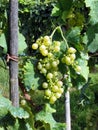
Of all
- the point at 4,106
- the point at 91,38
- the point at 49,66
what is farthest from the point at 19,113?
Answer: the point at 91,38

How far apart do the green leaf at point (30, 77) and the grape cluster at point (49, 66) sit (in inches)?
0.8

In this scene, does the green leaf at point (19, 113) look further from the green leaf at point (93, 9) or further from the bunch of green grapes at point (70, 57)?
the green leaf at point (93, 9)

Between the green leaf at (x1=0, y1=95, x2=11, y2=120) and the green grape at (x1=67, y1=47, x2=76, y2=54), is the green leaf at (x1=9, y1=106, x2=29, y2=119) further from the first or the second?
the green grape at (x1=67, y1=47, x2=76, y2=54)

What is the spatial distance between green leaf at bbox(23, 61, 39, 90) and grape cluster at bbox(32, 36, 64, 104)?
0.02m

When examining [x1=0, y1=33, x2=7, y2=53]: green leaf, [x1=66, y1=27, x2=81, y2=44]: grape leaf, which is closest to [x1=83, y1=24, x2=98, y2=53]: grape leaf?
[x1=66, y1=27, x2=81, y2=44]: grape leaf

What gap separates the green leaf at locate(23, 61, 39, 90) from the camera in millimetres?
1302

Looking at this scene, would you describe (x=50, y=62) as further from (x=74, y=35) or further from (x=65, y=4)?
(x=65, y=4)

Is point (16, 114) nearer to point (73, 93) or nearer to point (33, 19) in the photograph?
point (73, 93)

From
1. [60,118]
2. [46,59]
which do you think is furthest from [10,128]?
[60,118]

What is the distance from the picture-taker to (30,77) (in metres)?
1.32

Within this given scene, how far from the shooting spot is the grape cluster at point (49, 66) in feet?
4.31

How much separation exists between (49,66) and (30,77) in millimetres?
66

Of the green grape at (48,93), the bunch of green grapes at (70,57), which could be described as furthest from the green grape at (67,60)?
the green grape at (48,93)

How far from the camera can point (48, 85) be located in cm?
135
